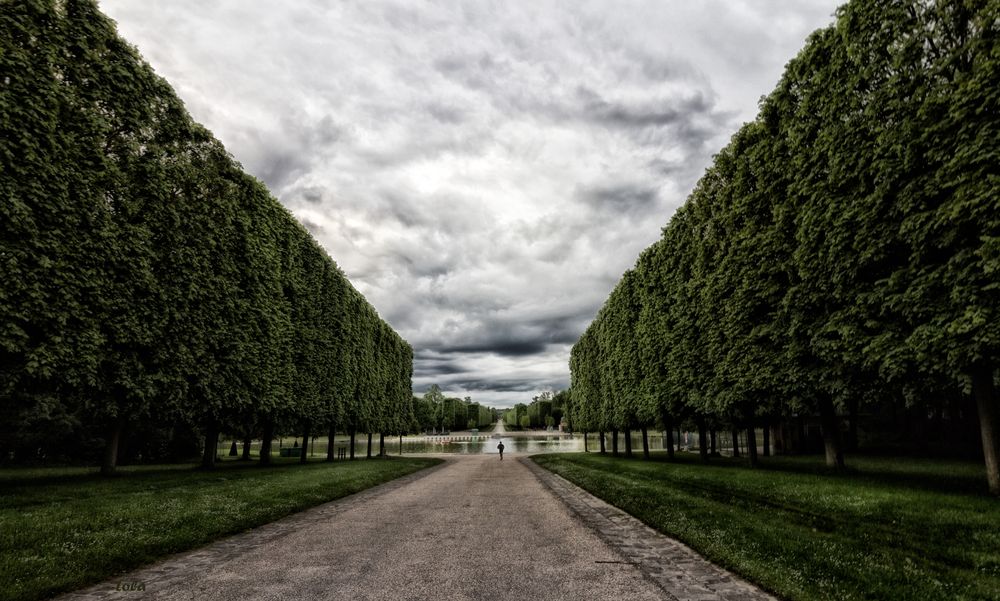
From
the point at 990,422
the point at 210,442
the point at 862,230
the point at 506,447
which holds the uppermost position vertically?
the point at 862,230

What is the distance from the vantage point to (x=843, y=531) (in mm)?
9281

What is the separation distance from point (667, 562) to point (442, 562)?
371cm

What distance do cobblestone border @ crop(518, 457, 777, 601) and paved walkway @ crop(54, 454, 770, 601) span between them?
2 centimetres

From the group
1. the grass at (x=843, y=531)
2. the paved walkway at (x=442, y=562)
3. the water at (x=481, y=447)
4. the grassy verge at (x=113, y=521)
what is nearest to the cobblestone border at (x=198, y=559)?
the paved walkway at (x=442, y=562)

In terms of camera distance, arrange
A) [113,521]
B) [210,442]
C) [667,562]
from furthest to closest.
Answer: [210,442], [113,521], [667,562]

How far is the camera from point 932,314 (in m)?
11.5

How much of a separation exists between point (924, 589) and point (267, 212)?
1048 inches

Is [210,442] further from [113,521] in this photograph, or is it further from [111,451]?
[113,521]

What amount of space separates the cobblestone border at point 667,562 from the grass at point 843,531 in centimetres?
26

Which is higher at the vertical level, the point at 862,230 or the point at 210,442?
the point at 862,230

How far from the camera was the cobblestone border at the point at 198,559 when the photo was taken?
6.52 meters

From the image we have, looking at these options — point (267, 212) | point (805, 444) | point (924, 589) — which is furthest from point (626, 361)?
point (924, 589)

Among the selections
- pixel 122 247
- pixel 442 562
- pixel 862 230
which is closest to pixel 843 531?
pixel 442 562

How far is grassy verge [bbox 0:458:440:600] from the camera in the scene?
702cm
